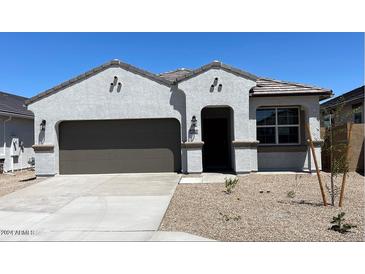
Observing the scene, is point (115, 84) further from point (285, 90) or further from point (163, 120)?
point (285, 90)

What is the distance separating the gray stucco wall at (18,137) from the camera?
18.8 metres

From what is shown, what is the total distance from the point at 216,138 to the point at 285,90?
433cm

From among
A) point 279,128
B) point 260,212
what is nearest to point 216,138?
point 279,128

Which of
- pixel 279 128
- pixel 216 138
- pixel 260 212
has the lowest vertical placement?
pixel 260 212

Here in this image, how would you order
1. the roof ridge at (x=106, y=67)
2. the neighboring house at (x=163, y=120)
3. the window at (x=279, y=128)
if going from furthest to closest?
the window at (x=279, y=128), the roof ridge at (x=106, y=67), the neighboring house at (x=163, y=120)

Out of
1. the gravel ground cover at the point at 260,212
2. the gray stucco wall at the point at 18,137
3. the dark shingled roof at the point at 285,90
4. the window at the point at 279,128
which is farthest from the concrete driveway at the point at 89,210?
the gray stucco wall at the point at 18,137

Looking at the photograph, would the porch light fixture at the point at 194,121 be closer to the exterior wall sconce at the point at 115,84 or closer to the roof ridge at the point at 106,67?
the roof ridge at the point at 106,67

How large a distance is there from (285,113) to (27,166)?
610 inches

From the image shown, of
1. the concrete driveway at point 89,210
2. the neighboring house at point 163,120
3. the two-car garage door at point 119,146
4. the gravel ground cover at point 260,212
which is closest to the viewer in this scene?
the gravel ground cover at point 260,212

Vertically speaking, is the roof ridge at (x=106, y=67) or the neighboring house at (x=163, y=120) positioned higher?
the roof ridge at (x=106, y=67)

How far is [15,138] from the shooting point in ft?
66.1

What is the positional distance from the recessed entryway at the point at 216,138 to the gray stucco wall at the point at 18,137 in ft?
35.0
